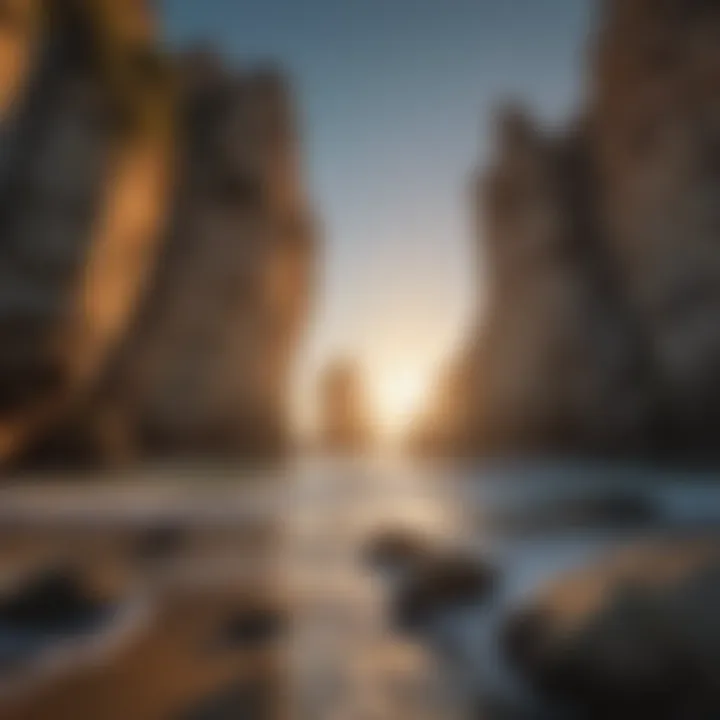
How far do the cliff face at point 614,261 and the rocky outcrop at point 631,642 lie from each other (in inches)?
693

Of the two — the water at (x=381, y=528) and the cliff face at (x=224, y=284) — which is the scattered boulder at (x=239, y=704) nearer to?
the water at (x=381, y=528)

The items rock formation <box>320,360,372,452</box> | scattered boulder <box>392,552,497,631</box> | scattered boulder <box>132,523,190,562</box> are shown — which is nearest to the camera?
scattered boulder <box>392,552,497,631</box>

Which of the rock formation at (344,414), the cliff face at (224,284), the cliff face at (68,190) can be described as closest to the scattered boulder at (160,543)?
the cliff face at (68,190)

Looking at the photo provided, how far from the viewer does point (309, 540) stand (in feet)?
36.6

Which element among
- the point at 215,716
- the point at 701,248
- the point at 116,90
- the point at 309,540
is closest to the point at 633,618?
the point at 215,716

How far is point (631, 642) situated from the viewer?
4199mm

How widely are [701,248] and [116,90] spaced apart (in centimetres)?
2068

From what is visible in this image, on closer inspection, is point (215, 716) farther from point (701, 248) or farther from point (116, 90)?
point (701, 248)

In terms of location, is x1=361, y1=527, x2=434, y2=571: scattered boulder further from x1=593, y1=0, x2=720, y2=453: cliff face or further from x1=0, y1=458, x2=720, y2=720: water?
x1=593, y1=0, x2=720, y2=453: cliff face

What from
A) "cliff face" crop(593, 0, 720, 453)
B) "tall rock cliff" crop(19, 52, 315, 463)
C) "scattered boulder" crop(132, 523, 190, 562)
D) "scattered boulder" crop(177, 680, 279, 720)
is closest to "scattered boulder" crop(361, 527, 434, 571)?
"scattered boulder" crop(132, 523, 190, 562)

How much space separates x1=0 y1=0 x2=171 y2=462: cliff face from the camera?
3.95 meters

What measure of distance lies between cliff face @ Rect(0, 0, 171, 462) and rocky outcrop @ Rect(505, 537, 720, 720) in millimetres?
3799

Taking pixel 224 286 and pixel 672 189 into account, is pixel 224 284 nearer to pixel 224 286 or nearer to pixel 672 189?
pixel 224 286

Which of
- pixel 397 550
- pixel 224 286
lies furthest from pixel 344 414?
pixel 397 550
